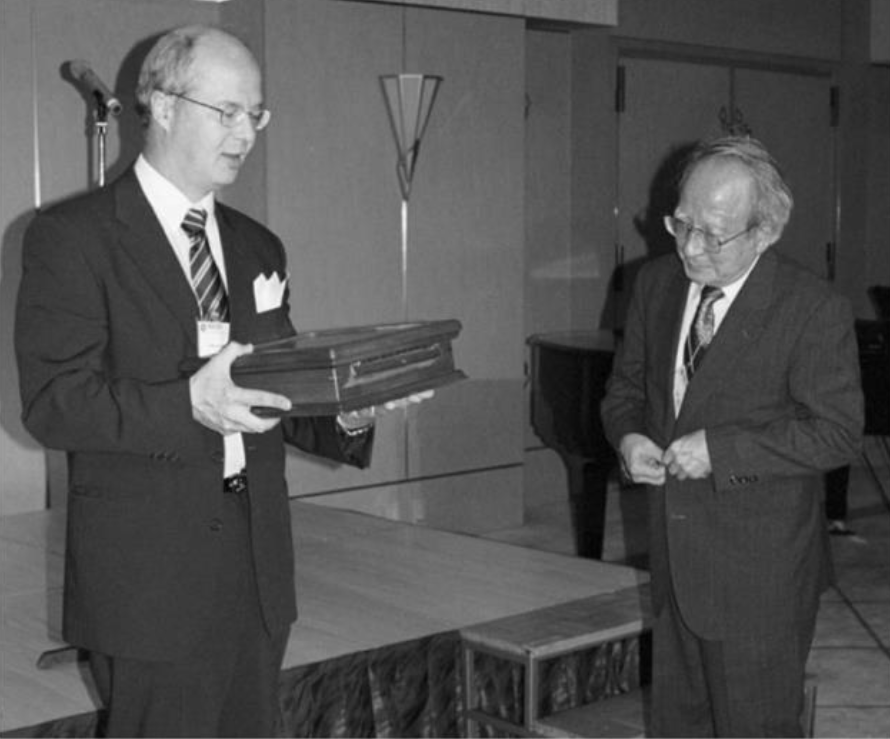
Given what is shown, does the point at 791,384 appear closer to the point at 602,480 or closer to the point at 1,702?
the point at 1,702

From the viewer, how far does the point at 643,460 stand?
266 centimetres

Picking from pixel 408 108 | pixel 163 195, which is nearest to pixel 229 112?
pixel 163 195

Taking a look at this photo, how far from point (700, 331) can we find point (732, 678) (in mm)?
628

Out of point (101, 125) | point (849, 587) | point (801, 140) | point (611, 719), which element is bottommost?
point (849, 587)

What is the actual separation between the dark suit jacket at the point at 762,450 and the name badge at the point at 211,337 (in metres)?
0.89

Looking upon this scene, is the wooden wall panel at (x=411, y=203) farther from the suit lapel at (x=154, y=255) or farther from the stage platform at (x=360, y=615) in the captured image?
the suit lapel at (x=154, y=255)

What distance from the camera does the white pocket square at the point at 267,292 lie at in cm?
229

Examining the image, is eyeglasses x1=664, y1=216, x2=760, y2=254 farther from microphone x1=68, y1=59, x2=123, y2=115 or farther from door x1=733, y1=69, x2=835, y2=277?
door x1=733, y1=69, x2=835, y2=277

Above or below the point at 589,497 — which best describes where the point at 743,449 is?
above

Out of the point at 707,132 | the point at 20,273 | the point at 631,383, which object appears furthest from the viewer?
the point at 707,132

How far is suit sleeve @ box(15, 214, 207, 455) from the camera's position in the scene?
2051mm

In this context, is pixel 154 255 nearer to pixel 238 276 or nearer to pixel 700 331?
pixel 238 276

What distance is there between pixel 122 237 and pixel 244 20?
168 inches

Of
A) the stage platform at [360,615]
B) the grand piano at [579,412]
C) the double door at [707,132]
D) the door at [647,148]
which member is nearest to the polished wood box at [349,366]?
the stage platform at [360,615]
